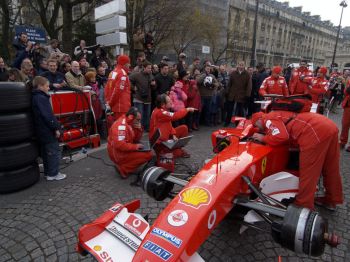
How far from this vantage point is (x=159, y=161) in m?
5.04

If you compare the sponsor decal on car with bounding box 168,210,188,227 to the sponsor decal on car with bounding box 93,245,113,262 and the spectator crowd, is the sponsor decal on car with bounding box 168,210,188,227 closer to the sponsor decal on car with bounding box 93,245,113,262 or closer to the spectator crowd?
the sponsor decal on car with bounding box 93,245,113,262

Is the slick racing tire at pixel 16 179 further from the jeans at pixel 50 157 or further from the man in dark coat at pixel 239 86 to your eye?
the man in dark coat at pixel 239 86

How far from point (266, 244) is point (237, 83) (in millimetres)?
6531

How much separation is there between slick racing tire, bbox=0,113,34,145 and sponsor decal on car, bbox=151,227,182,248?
308 centimetres

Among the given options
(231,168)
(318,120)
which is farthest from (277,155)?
(231,168)

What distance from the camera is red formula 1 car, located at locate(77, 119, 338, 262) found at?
1946mm

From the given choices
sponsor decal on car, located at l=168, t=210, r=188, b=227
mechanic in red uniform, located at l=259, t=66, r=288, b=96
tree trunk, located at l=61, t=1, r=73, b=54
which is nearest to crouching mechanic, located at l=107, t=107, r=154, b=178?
sponsor decal on car, located at l=168, t=210, r=188, b=227

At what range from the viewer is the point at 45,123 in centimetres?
441

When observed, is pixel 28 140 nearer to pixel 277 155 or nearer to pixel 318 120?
pixel 277 155

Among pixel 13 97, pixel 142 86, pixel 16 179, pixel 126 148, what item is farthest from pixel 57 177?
pixel 142 86

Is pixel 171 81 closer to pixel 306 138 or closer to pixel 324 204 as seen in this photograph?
pixel 324 204

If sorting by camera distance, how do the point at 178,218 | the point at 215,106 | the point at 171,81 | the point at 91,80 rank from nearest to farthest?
1. the point at 178,218
2. the point at 91,80
3. the point at 171,81
4. the point at 215,106

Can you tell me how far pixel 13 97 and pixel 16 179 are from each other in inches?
48.7

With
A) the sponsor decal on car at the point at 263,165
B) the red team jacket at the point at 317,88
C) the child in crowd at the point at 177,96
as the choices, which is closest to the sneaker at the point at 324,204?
the sponsor decal on car at the point at 263,165
